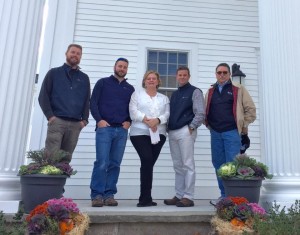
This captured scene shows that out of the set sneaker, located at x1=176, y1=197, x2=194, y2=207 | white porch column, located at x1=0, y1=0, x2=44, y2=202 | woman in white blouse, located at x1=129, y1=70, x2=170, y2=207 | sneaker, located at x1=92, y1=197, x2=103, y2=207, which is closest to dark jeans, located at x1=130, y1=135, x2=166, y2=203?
woman in white blouse, located at x1=129, y1=70, x2=170, y2=207

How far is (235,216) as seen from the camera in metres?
2.66

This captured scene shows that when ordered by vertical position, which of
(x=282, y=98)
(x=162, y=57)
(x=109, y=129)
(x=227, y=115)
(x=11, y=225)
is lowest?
(x=11, y=225)

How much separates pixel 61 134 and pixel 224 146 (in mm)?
1872

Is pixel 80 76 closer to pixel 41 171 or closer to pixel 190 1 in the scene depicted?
pixel 41 171

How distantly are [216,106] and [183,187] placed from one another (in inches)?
41.5

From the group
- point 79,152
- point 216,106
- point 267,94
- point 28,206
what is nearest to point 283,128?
point 267,94

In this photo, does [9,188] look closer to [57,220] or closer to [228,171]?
[57,220]

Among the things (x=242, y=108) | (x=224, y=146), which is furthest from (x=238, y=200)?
(x=242, y=108)

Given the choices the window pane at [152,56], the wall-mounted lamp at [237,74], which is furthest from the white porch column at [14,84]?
the wall-mounted lamp at [237,74]

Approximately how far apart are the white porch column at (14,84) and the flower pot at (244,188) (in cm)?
211

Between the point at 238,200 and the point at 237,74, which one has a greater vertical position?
the point at 237,74

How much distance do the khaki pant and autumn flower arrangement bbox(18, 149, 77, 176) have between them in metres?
0.21

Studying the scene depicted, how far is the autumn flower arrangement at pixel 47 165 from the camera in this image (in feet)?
9.29

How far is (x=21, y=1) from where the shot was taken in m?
3.07
